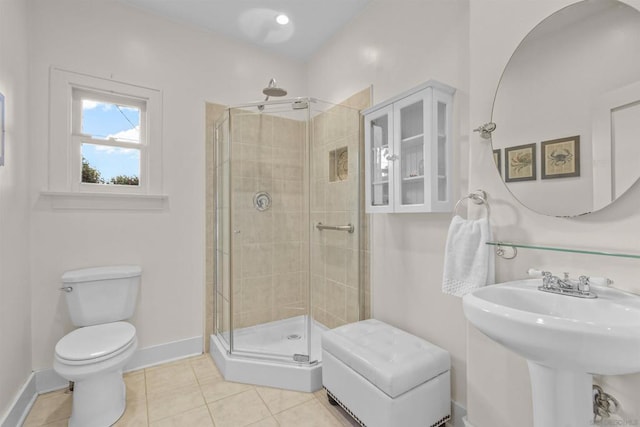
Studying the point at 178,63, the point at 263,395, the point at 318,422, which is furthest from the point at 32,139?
the point at 318,422

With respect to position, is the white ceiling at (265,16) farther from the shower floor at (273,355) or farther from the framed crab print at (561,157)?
the shower floor at (273,355)

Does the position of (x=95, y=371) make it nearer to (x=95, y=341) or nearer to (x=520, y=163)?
(x=95, y=341)

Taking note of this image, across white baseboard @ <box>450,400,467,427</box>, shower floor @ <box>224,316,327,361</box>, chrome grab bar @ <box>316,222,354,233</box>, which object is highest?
chrome grab bar @ <box>316,222,354,233</box>

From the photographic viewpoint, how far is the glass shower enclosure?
2.31m

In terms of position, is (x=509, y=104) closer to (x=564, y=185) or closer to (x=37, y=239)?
(x=564, y=185)

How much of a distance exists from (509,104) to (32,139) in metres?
2.77

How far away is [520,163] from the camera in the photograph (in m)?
1.25

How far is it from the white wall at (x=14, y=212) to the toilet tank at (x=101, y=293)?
0.24 metres

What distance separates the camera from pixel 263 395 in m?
1.94

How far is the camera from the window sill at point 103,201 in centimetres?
199

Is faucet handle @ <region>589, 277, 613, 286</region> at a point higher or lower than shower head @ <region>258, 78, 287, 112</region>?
lower

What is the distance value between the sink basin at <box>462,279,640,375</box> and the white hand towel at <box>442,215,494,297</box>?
0.23 meters

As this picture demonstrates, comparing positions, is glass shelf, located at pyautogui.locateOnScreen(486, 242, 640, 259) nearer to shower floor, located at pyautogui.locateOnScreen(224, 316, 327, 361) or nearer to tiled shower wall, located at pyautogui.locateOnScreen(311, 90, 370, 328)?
tiled shower wall, located at pyautogui.locateOnScreen(311, 90, 370, 328)

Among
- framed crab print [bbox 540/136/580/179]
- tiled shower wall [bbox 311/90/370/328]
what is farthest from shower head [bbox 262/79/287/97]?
framed crab print [bbox 540/136/580/179]
